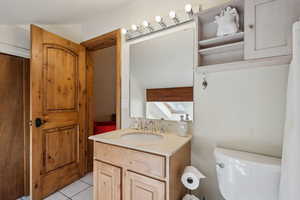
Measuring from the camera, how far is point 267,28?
34.2 inches

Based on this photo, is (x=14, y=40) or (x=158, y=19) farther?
(x=14, y=40)

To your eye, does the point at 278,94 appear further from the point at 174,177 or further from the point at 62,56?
the point at 62,56

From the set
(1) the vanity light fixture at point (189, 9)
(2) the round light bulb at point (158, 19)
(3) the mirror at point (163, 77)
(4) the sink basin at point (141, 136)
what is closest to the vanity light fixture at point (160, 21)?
(2) the round light bulb at point (158, 19)

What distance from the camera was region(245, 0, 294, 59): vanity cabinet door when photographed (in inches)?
32.4

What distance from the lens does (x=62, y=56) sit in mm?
1803

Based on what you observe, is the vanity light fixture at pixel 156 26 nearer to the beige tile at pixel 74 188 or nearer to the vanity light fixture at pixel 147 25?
the vanity light fixture at pixel 147 25

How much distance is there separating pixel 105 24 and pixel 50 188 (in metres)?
2.13

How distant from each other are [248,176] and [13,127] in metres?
2.29

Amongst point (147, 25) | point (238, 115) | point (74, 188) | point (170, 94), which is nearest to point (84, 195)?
point (74, 188)

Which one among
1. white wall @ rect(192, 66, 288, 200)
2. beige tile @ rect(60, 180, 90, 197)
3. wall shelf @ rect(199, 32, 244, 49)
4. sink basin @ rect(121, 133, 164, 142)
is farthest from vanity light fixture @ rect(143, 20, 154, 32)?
beige tile @ rect(60, 180, 90, 197)

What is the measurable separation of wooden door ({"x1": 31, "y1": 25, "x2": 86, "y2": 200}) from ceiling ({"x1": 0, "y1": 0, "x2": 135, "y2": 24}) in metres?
0.17

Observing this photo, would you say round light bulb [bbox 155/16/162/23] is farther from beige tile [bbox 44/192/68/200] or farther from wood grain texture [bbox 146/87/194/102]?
beige tile [bbox 44/192/68/200]

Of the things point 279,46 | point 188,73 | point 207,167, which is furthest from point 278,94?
point 207,167

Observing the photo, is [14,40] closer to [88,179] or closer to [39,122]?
[39,122]
